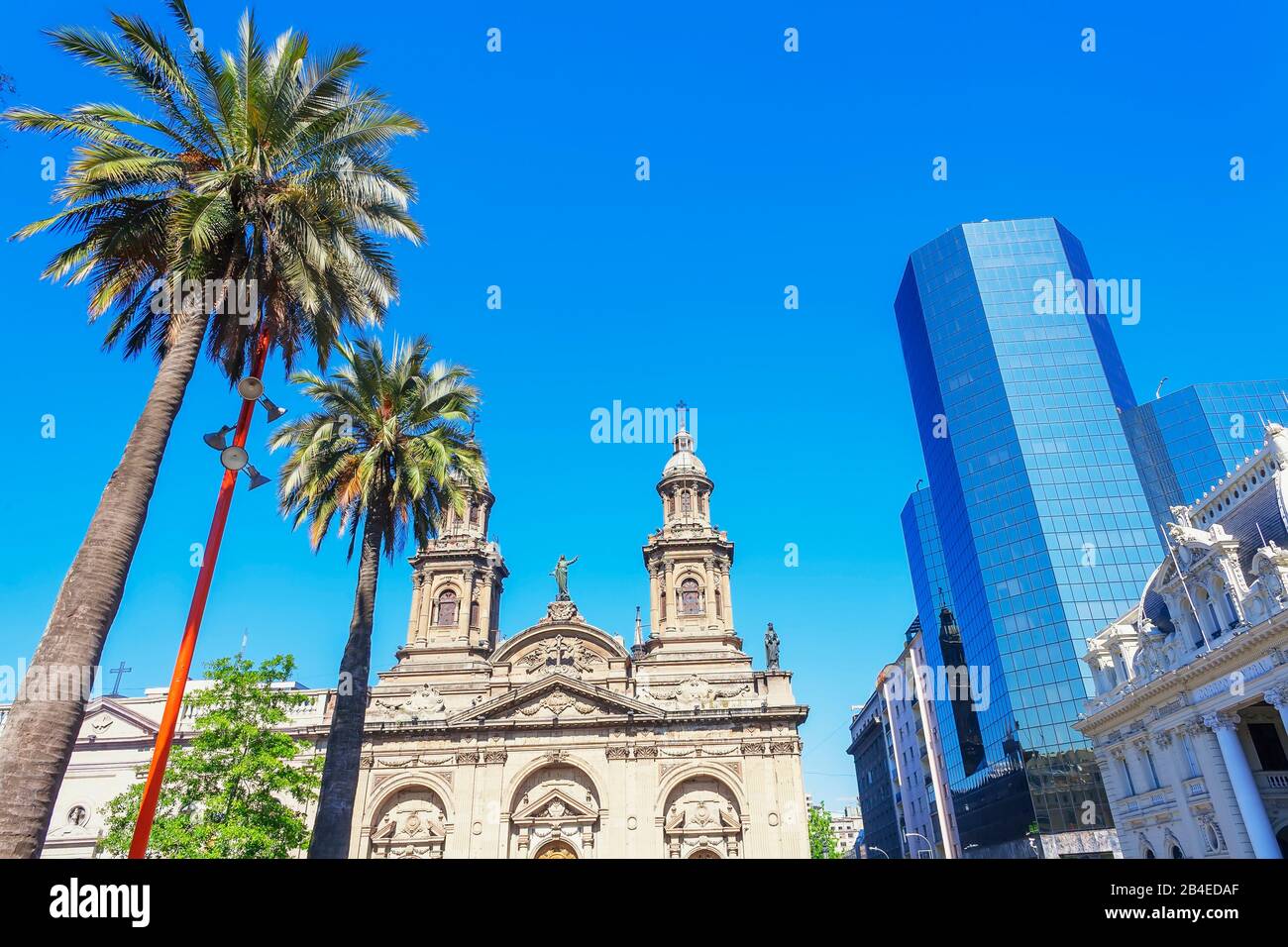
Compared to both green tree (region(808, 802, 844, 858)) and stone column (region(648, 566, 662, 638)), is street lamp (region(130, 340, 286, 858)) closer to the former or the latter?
stone column (region(648, 566, 662, 638))

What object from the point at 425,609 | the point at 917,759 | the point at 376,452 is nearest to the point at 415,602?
the point at 425,609

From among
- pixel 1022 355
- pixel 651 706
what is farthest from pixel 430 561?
pixel 1022 355

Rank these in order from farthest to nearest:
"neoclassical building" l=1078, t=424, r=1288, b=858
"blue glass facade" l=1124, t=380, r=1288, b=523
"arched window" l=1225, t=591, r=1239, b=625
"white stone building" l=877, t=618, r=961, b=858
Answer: "blue glass facade" l=1124, t=380, r=1288, b=523 < "white stone building" l=877, t=618, r=961, b=858 < "arched window" l=1225, t=591, r=1239, b=625 < "neoclassical building" l=1078, t=424, r=1288, b=858

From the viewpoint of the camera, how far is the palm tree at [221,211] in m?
13.8

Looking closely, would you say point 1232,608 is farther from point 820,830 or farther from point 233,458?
point 820,830

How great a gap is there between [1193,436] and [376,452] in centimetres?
8480

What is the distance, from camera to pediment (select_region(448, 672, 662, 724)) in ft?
146

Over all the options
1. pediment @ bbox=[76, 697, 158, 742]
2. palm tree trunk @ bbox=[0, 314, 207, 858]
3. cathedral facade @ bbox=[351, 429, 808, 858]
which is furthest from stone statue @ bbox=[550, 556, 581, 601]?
palm tree trunk @ bbox=[0, 314, 207, 858]

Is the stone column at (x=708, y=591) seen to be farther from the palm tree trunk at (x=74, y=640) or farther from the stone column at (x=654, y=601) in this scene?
the palm tree trunk at (x=74, y=640)

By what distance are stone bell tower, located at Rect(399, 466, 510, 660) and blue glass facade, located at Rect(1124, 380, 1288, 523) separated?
204ft

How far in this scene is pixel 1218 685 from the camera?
2989cm

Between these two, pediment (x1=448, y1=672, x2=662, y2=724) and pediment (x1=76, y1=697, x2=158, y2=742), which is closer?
pediment (x1=76, y1=697, x2=158, y2=742)
